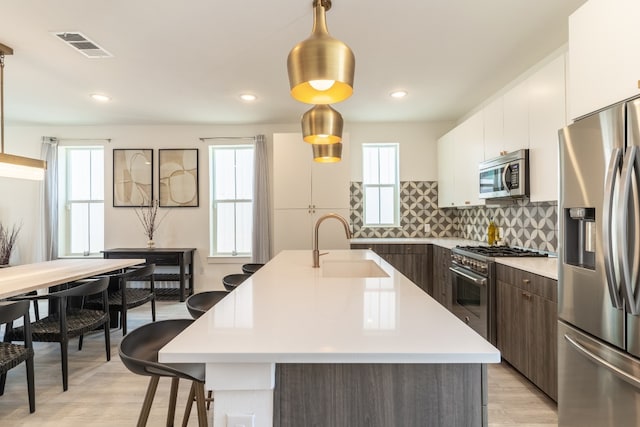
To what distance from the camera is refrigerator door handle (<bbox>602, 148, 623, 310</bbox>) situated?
142 cm

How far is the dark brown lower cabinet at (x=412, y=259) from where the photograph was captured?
14.2ft

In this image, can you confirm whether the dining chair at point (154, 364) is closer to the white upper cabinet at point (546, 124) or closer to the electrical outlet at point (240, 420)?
the electrical outlet at point (240, 420)

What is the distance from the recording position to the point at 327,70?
1.15 metres

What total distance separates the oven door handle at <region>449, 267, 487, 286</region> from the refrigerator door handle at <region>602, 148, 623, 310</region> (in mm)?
1360

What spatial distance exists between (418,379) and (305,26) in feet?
7.88

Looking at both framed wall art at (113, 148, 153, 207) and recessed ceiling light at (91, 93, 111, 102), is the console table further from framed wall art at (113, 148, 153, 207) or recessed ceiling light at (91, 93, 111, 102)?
recessed ceiling light at (91, 93, 111, 102)

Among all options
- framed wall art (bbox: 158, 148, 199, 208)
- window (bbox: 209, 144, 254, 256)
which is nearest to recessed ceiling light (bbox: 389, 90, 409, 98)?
window (bbox: 209, 144, 254, 256)

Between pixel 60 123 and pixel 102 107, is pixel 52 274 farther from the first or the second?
pixel 60 123

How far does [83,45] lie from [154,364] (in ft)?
9.17

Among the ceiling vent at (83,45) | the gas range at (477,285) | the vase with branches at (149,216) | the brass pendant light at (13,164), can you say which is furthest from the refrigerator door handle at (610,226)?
the vase with branches at (149,216)

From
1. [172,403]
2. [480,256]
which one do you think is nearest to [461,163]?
[480,256]

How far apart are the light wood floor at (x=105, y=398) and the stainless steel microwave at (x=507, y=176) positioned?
1.43 m

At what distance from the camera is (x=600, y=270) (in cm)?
154


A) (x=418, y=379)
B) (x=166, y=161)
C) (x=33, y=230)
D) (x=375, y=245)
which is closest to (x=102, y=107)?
(x=166, y=161)
